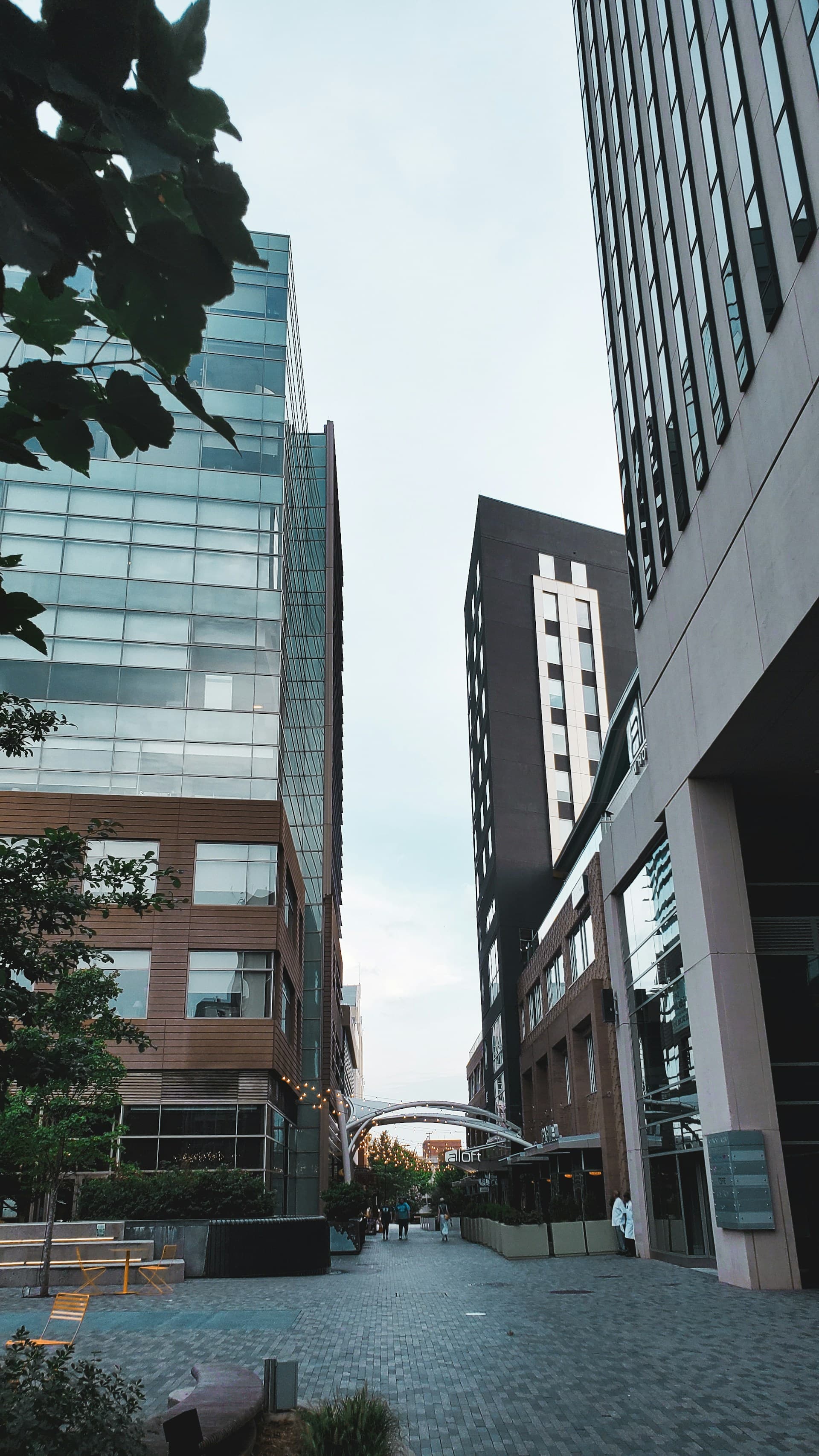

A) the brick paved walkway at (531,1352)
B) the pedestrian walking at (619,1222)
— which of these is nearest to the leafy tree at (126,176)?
the brick paved walkway at (531,1352)

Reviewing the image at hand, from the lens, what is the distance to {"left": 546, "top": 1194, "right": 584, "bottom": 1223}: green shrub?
2959 centimetres

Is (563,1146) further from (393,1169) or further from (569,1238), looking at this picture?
(393,1169)

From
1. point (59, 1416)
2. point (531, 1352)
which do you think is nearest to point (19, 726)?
point (59, 1416)

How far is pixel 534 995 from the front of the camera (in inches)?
2261

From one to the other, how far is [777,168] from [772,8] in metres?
2.19

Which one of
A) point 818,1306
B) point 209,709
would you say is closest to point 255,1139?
point 209,709

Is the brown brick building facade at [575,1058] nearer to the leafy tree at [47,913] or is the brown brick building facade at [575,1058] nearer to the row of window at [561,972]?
the row of window at [561,972]

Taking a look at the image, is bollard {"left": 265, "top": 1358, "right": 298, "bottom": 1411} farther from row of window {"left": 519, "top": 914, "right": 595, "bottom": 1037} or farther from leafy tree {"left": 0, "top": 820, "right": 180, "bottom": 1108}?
row of window {"left": 519, "top": 914, "right": 595, "bottom": 1037}

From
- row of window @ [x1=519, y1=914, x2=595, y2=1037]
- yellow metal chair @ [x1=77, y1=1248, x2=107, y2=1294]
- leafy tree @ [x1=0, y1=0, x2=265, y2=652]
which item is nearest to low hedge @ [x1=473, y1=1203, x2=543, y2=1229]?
row of window @ [x1=519, y1=914, x2=595, y2=1037]

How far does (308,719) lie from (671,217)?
37799 mm

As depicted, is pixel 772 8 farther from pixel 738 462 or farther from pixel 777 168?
pixel 738 462

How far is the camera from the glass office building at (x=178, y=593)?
1529 inches

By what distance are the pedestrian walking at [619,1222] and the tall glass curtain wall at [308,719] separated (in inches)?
777

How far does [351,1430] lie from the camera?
7203 millimetres
